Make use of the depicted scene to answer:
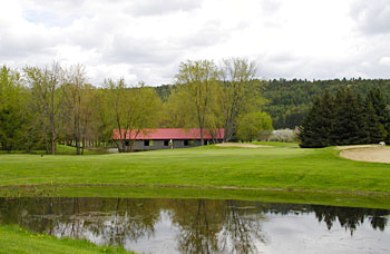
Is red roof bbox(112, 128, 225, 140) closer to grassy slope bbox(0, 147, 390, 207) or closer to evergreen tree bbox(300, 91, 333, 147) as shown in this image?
evergreen tree bbox(300, 91, 333, 147)

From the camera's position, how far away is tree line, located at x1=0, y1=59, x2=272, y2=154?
2657 inches

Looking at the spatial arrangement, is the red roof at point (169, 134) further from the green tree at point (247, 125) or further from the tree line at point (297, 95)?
the tree line at point (297, 95)

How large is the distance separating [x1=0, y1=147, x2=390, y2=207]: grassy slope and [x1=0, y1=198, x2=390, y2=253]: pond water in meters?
3.17

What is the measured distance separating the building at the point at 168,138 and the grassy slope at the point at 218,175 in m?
47.4

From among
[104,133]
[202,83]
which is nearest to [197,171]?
[202,83]

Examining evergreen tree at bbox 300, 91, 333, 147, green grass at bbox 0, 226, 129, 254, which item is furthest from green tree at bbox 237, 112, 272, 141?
green grass at bbox 0, 226, 129, 254

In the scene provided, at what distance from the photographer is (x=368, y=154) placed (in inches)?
1464

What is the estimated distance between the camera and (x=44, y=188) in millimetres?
29344

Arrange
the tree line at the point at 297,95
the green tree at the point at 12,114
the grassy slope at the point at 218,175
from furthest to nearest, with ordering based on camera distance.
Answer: the tree line at the point at 297,95, the green tree at the point at 12,114, the grassy slope at the point at 218,175

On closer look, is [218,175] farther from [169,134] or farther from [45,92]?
[169,134]

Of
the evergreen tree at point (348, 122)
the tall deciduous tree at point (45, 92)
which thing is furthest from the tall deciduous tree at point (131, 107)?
the evergreen tree at point (348, 122)

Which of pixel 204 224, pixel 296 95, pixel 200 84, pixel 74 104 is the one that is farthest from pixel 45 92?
pixel 296 95

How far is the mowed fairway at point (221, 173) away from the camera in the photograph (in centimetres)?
2839

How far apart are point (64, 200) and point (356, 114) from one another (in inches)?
1933
